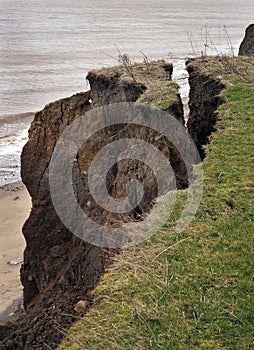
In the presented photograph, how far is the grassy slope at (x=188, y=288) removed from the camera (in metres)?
5.96

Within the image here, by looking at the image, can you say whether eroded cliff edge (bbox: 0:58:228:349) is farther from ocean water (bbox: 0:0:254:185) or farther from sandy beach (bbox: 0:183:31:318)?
ocean water (bbox: 0:0:254:185)

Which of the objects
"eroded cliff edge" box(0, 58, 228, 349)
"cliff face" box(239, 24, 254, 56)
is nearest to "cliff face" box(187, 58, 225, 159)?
"eroded cliff edge" box(0, 58, 228, 349)

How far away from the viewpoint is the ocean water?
113 ft

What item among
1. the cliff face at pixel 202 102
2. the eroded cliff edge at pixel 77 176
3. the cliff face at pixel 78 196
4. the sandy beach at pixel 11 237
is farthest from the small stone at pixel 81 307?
the sandy beach at pixel 11 237

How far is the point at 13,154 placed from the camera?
25781 millimetres

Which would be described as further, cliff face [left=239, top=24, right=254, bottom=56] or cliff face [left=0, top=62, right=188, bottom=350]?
cliff face [left=239, top=24, right=254, bottom=56]

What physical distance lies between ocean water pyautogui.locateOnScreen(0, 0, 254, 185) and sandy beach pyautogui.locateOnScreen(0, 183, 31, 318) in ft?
5.51

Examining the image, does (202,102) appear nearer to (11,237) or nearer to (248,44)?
(11,237)

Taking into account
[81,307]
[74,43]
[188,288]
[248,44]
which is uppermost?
[248,44]

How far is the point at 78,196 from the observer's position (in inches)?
492

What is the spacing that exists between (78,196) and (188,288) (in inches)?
245

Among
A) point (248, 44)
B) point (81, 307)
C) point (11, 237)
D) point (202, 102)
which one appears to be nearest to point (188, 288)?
point (81, 307)

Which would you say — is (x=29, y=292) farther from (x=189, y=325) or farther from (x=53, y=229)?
(x=189, y=325)

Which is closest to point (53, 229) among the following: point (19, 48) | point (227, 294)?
point (227, 294)
